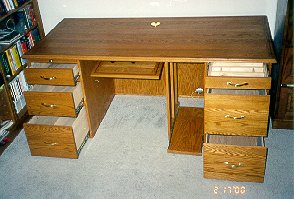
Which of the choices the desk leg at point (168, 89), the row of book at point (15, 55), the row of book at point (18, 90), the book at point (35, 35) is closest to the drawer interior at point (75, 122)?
the row of book at point (18, 90)

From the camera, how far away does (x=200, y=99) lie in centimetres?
336

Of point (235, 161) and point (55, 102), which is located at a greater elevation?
point (55, 102)

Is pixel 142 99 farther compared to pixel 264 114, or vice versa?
pixel 142 99

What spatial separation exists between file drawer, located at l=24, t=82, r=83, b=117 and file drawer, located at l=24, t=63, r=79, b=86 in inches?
3.0

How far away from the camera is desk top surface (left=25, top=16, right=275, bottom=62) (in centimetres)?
245

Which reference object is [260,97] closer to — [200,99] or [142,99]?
[200,99]

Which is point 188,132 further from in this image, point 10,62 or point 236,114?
point 10,62

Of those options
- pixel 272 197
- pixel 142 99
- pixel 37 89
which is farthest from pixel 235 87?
pixel 37 89

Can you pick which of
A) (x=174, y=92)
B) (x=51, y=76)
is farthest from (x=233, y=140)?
(x=51, y=76)

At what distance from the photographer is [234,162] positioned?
7.87 ft

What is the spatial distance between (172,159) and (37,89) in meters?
1.14

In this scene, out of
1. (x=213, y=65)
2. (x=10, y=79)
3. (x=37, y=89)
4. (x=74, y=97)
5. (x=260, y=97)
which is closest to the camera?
(x=260, y=97)

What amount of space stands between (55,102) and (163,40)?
878mm

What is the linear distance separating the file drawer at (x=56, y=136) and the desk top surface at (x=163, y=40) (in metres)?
0.49
